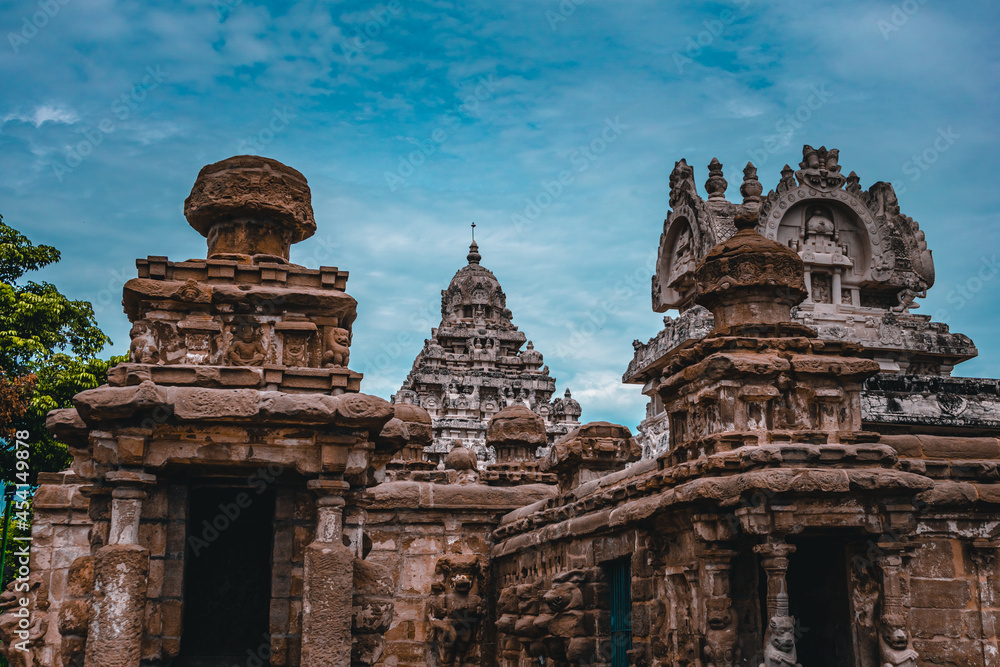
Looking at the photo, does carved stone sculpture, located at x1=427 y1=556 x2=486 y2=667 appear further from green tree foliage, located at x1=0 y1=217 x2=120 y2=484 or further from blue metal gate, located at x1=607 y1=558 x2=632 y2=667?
green tree foliage, located at x1=0 y1=217 x2=120 y2=484

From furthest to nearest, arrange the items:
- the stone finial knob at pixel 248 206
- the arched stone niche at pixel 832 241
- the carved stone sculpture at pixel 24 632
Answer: the arched stone niche at pixel 832 241 → the carved stone sculpture at pixel 24 632 → the stone finial knob at pixel 248 206

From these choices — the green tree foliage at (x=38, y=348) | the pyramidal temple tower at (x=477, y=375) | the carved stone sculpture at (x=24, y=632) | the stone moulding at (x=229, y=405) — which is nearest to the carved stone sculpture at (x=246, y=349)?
the stone moulding at (x=229, y=405)

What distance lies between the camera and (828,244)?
1470 centimetres

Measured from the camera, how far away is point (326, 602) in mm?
7730

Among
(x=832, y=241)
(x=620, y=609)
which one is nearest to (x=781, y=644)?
(x=620, y=609)

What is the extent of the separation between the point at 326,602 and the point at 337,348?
2.20m

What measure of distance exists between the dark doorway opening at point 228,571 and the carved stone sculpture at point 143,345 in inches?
65.3

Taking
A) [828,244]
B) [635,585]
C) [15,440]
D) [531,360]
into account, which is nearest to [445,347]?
[531,360]

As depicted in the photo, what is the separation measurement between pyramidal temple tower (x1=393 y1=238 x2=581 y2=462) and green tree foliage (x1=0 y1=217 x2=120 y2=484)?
799 inches

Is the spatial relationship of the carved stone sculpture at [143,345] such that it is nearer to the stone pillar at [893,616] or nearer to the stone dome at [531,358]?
the stone pillar at [893,616]

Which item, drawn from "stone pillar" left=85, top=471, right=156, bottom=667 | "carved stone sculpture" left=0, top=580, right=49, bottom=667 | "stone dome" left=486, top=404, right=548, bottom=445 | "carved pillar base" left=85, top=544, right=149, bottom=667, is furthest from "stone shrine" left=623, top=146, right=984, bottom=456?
"carved stone sculpture" left=0, top=580, right=49, bottom=667

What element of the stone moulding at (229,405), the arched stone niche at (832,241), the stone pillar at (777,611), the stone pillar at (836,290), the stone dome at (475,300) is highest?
the stone dome at (475,300)

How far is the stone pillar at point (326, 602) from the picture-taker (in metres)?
7.66

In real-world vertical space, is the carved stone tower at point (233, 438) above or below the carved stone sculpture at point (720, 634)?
above
